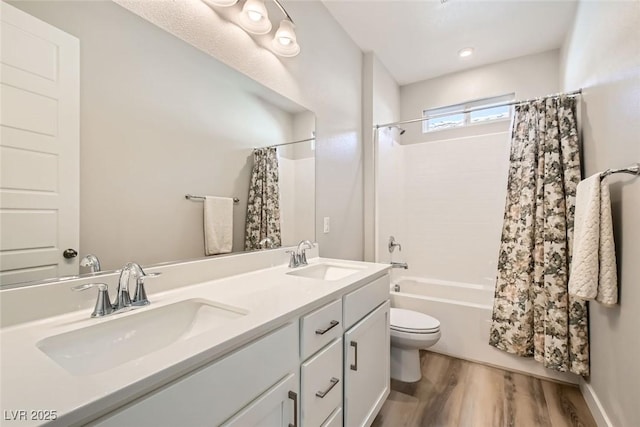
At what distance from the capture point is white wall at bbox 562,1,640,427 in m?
1.19

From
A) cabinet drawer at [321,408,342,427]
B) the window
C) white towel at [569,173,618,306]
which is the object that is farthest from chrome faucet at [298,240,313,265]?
the window

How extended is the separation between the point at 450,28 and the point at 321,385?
→ 2763 millimetres

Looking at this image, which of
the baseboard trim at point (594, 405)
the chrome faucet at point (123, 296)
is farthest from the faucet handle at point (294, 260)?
the baseboard trim at point (594, 405)

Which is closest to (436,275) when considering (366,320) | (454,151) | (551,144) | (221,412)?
(454,151)

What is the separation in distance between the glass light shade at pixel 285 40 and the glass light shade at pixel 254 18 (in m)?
0.12

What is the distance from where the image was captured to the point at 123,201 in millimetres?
1001

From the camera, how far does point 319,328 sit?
1037mm

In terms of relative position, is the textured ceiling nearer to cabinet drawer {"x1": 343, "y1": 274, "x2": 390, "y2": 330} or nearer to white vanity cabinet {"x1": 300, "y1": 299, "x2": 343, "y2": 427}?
cabinet drawer {"x1": 343, "y1": 274, "x2": 390, "y2": 330}

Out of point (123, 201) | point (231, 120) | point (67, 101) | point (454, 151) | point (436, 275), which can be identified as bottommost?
point (436, 275)

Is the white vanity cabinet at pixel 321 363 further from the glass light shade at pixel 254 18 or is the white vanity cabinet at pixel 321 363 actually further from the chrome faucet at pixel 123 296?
the glass light shade at pixel 254 18

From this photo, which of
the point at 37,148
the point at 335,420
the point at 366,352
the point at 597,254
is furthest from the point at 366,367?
the point at 37,148

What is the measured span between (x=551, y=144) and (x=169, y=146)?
2.40 meters

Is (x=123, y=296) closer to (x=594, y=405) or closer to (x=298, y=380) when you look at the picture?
(x=298, y=380)

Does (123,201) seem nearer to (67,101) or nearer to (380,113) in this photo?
(67,101)
